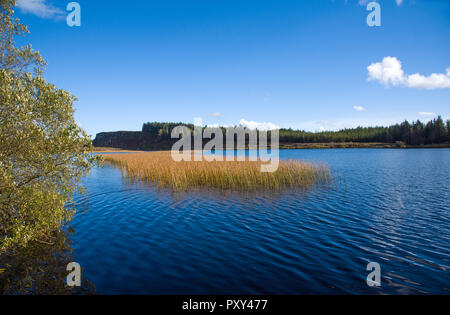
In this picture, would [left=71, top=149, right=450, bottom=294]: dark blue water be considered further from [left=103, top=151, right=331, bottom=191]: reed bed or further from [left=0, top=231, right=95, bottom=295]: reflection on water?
[left=103, top=151, right=331, bottom=191]: reed bed

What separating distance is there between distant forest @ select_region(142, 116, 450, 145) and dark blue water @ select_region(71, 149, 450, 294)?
11766 cm

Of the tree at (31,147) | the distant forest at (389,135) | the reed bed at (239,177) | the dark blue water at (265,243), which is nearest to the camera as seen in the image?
the dark blue water at (265,243)

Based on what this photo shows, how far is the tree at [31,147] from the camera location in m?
7.13

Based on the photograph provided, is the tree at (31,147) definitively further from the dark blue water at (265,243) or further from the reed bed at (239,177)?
the reed bed at (239,177)

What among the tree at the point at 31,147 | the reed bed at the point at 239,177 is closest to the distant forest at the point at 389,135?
the reed bed at the point at 239,177

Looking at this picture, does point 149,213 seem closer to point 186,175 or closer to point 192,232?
point 192,232

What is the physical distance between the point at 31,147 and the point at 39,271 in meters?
3.98

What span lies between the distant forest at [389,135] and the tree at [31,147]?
446 feet

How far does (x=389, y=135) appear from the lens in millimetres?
119500

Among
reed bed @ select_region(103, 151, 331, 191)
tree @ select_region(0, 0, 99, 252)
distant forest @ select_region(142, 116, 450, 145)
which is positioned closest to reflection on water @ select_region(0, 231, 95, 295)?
tree @ select_region(0, 0, 99, 252)

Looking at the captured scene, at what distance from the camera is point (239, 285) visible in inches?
238

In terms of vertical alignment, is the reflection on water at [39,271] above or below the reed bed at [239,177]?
below

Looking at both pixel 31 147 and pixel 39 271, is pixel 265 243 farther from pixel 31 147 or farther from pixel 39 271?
pixel 31 147
